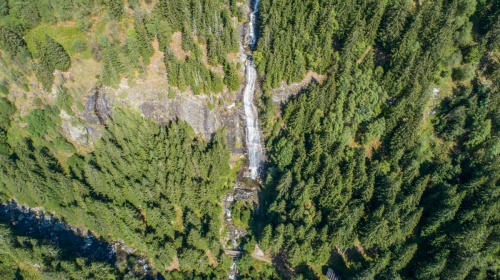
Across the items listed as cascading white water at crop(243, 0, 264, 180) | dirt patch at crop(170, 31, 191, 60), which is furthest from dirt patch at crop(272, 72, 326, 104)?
dirt patch at crop(170, 31, 191, 60)

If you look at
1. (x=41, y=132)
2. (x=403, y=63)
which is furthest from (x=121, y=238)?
(x=403, y=63)

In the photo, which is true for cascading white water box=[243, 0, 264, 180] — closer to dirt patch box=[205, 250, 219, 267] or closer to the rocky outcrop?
dirt patch box=[205, 250, 219, 267]

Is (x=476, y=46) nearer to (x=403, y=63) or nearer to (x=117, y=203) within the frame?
(x=403, y=63)

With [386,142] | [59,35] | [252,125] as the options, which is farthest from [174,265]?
[59,35]

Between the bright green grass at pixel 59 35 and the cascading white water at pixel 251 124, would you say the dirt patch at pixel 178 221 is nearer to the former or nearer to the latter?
the cascading white water at pixel 251 124

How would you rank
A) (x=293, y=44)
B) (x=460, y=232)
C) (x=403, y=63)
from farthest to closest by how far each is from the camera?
(x=293, y=44) < (x=403, y=63) < (x=460, y=232)

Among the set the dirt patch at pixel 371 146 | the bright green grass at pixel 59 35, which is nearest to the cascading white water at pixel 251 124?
the dirt patch at pixel 371 146

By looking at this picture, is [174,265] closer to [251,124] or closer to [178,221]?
[178,221]
